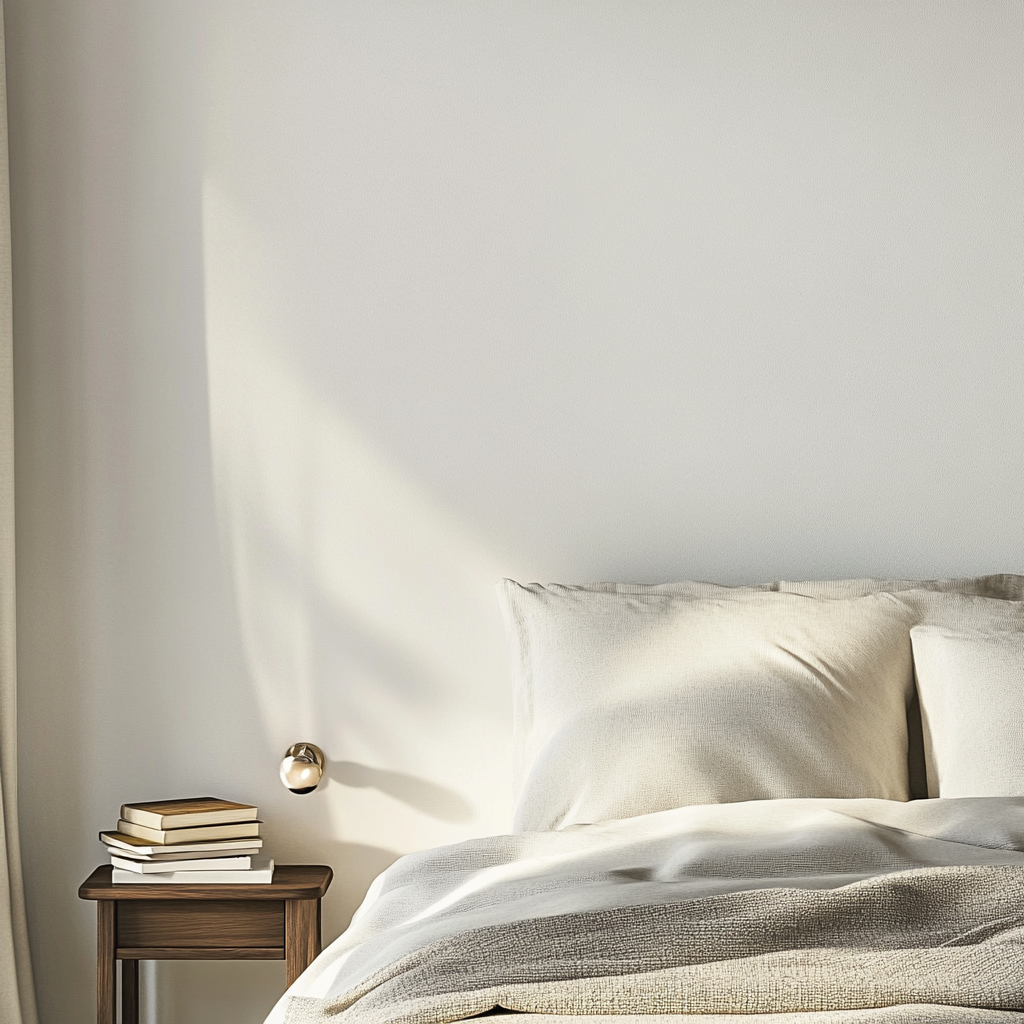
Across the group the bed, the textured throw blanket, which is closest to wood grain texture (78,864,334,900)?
the bed

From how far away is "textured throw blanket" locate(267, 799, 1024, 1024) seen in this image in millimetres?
1127

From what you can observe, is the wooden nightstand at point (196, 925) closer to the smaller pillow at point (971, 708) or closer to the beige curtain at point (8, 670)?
the beige curtain at point (8, 670)

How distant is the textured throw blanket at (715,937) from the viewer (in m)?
1.13

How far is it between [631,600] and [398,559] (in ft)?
1.80

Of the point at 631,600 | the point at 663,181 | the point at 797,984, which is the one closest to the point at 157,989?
the point at 631,600

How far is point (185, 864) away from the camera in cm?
232

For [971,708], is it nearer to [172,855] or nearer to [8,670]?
[172,855]

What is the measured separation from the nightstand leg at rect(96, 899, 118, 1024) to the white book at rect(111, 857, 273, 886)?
0.05 meters

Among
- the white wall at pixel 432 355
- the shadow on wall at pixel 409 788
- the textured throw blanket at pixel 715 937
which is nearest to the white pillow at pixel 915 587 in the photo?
the white wall at pixel 432 355

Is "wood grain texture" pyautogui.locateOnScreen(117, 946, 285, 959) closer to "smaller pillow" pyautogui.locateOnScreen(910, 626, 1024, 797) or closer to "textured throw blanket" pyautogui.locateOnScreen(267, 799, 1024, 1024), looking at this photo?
"textured throw blanket" pyautogui.locateOnScreen(267, 799, 1024, 1024)

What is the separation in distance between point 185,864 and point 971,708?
1562 millimetres

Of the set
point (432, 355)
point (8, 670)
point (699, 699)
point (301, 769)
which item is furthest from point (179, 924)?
point (432, 355)

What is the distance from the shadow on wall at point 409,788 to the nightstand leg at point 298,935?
0.32 m

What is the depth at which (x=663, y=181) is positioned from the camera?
2.64m
